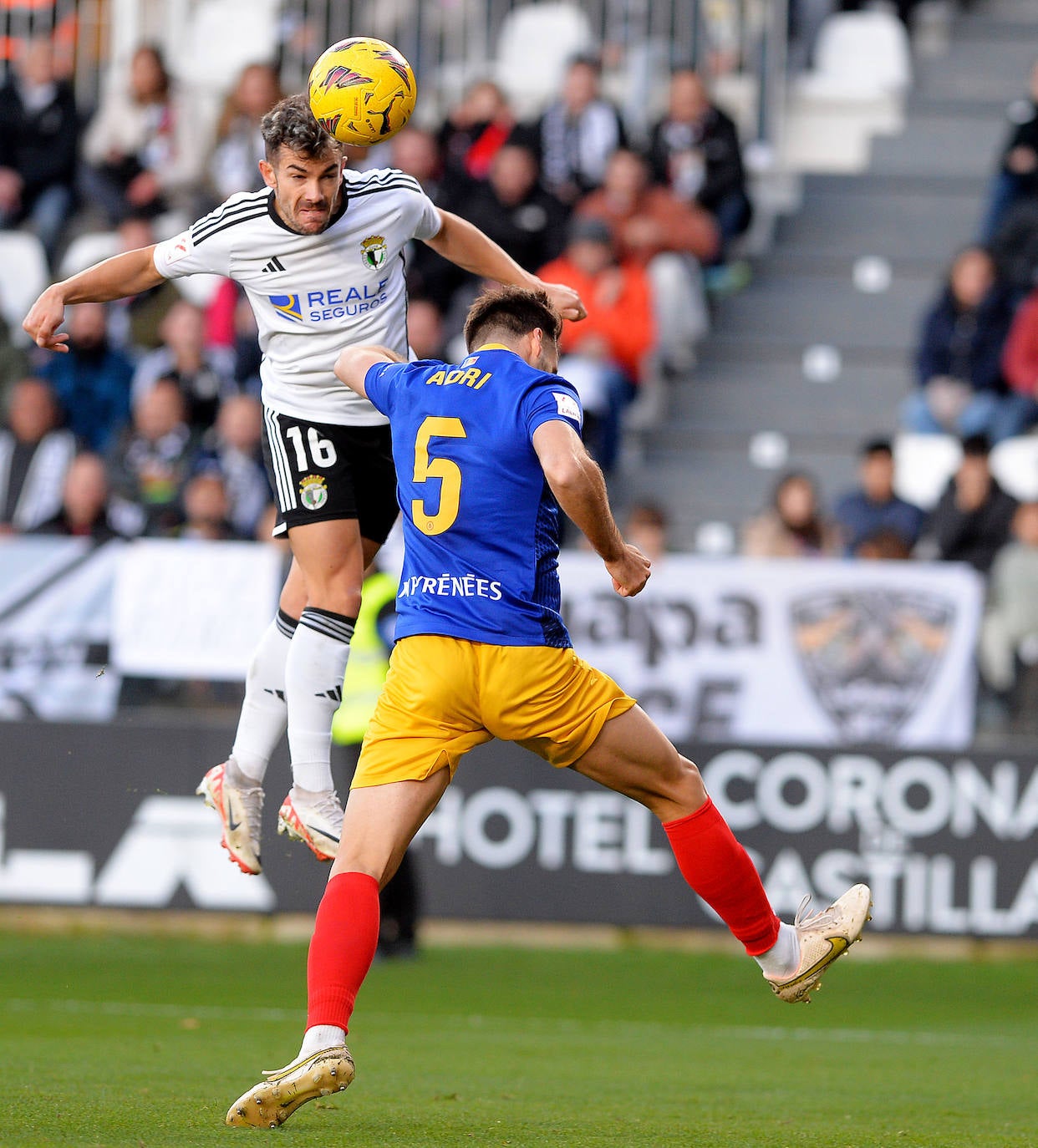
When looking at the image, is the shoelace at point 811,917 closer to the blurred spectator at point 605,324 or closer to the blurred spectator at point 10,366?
the blurred spectator at point 605,324

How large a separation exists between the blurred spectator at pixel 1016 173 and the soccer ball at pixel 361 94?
9.30 meters

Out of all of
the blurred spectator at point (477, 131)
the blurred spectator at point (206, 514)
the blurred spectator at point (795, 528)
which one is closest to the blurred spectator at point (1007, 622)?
the blurred spectator at point (795, 528)

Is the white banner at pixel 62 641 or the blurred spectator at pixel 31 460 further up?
the blurred spectator at pixel 31 460

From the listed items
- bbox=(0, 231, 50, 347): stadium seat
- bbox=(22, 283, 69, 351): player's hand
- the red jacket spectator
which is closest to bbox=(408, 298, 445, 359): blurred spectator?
the red jacket spectator

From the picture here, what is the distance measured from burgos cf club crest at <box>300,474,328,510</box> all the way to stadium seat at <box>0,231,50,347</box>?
944 centimetres

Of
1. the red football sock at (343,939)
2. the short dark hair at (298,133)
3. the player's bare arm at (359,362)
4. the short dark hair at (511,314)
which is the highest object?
the short dark hair at (298,133)

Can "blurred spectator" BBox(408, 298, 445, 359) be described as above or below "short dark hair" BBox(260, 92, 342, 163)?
below

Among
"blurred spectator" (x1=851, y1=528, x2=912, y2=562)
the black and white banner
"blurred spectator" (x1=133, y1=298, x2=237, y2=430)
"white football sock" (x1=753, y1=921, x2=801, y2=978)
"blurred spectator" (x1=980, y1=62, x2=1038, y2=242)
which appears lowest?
the black and white banner

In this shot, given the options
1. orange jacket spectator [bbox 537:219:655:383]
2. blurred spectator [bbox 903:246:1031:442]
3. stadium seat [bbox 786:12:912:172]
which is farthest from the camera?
stadium seat [bbox 786:12:912:172]

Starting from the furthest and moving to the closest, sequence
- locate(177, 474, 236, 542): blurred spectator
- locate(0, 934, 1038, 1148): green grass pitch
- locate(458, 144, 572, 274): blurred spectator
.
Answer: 1. locate(458, 144, 572, 274): blurred spectator
2. locate(177, 474, 236, 542): blurred spectator
3. locate(0, 934, 1038, 1148): green grass pitch

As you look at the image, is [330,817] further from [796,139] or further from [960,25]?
[960,25]

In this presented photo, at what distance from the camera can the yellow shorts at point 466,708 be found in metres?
6.45

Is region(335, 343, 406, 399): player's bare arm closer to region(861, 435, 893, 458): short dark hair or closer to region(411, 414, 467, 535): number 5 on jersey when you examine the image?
region(411, 414, 467, 535): number 5 on jersey

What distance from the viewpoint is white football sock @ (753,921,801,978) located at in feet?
23.3
